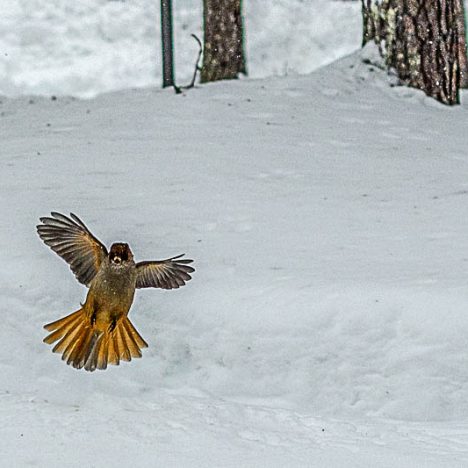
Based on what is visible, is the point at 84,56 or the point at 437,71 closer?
the point at 437,71

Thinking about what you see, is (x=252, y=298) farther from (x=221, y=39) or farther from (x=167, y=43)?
(x=221, y=39)

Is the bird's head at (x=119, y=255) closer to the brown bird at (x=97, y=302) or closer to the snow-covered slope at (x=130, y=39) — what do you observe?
the brown bird at (x=97, y=302)

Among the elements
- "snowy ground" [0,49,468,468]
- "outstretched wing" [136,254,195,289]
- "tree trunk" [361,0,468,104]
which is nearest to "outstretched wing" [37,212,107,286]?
"outstretched wing" [136,254,195,289]

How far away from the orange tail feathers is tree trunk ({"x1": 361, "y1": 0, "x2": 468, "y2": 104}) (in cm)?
477

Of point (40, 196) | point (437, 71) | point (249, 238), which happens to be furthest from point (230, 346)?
point (437, 71)

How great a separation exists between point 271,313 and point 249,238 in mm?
778

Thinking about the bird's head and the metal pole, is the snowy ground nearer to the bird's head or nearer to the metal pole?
the bird's head

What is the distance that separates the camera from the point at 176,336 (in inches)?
169

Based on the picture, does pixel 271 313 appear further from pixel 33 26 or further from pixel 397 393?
pixel 33 26

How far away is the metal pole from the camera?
8.25 meters

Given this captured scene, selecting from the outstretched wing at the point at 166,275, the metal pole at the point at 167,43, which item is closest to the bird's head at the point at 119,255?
the outstretched wing at the point at 166,275

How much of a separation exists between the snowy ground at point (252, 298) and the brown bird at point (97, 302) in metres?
0.18

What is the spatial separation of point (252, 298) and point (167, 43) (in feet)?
14.5

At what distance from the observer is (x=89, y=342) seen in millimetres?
3730
